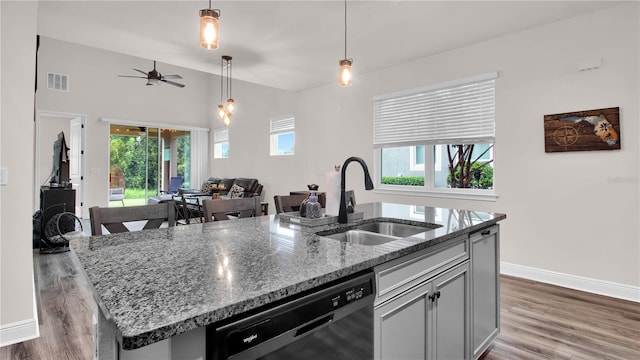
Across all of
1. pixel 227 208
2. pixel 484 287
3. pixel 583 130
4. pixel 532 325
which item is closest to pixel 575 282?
pixel 532 325

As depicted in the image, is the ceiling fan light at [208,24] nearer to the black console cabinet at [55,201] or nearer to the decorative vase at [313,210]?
the decorative vase at [313,210]

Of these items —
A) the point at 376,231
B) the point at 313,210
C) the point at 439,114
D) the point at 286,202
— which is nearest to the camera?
the point at 313,210

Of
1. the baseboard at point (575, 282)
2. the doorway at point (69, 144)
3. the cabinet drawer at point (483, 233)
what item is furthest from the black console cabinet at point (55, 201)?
the baseboard at point (575, 282)

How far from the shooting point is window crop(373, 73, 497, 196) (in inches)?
151

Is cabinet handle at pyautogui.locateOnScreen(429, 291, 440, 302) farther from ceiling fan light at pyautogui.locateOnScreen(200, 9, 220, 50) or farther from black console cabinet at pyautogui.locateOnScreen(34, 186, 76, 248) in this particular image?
black console cabinet at pyautogui.locateOnScreen(34, 186, 76, 248)

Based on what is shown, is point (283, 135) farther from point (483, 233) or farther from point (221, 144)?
point (483, 233)

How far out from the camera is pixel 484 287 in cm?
191

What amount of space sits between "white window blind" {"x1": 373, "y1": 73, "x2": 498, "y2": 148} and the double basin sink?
2.41 metres

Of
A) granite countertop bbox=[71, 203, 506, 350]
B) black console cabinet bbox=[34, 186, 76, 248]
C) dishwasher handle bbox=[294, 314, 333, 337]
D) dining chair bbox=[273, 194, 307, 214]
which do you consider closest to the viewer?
granite countertop bbox=[71, 203, 506, 350]

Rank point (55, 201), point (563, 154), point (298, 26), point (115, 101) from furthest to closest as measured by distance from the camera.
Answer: point (115, 101)
point (55, 201)
point (298, 26)
point (563, 154)

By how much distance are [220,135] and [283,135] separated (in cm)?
263

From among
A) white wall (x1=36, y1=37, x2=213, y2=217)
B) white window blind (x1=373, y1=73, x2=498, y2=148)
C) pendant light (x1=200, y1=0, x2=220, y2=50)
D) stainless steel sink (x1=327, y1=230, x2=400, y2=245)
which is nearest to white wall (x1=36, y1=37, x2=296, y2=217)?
white wall (x1=36, y1=37, x2=213, y2=217)

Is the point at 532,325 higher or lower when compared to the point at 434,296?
lower

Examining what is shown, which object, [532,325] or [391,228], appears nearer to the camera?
[391,228]
